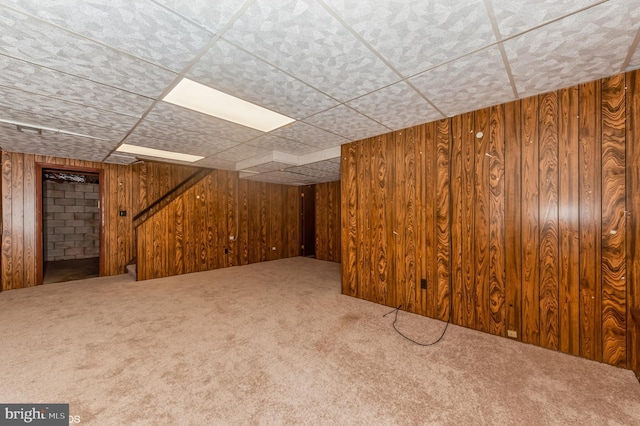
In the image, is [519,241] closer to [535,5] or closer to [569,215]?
[569,215]

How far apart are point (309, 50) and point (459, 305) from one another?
113 inches

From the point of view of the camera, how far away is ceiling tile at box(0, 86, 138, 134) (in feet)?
7.32

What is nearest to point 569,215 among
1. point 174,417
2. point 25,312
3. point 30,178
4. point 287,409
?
point 287,409

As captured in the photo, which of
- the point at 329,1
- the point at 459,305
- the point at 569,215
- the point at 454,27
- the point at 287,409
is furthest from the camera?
the point at 459,305

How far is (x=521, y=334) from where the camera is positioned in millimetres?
Result: 2348

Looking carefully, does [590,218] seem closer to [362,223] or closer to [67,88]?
[362,223]

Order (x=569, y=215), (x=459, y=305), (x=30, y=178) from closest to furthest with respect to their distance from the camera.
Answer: (x=569, y=215), (x=459, y=305), (x=30, y=178)

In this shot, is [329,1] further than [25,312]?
No

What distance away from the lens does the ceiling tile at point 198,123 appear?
2.55 metres

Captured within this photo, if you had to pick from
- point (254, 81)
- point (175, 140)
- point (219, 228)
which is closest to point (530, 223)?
point (254, 81)

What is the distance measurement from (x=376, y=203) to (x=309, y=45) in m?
2.24

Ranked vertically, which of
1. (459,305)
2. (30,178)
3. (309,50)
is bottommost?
(459,305)

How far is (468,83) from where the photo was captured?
2049 millimetres

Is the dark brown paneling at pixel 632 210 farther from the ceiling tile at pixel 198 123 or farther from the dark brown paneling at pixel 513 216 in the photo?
the ceiling tile at pixel 198 123
